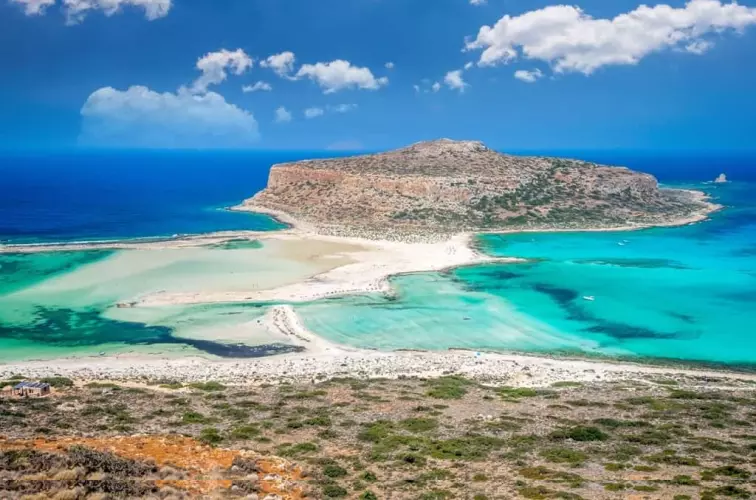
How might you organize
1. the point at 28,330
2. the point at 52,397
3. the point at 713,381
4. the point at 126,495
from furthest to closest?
the point at 28,330
the point at 713,381
the point at 52,397
the point at 126,495

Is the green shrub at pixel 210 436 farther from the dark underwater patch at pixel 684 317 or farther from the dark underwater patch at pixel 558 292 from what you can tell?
the dark underwater patch at pixel 684 317

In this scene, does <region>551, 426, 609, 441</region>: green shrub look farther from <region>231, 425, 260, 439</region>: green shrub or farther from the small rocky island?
the small rocky island

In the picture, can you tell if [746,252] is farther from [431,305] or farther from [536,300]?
[431,305]

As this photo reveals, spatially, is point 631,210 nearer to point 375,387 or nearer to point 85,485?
point 375,387

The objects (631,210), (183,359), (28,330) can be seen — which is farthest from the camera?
(631,210)

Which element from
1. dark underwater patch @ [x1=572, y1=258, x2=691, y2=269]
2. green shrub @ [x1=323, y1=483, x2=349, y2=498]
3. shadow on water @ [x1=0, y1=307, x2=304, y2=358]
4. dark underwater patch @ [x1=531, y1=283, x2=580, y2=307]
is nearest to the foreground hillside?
green shrub @ [x1=323, y1=483, x2=349, y2=498]

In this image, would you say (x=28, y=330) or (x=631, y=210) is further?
(x=631, y=210)

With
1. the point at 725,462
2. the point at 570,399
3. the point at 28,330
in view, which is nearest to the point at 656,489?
the point at 725,462
